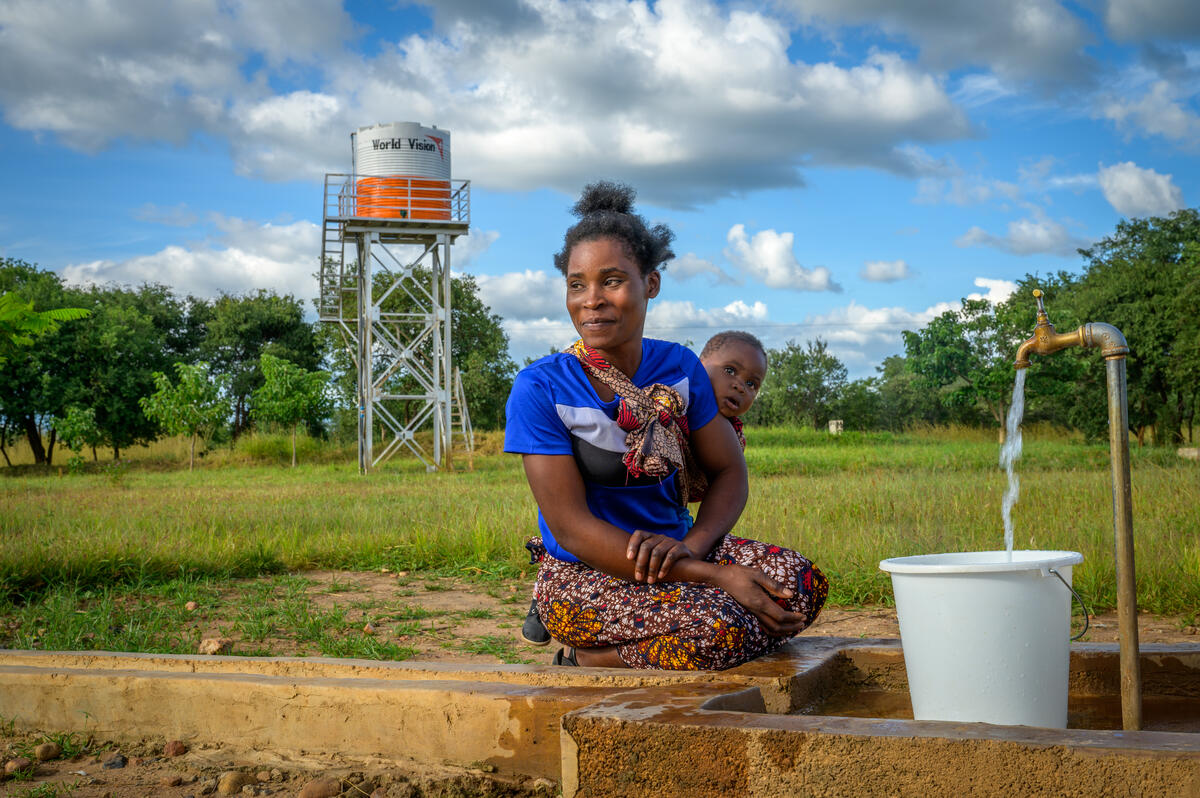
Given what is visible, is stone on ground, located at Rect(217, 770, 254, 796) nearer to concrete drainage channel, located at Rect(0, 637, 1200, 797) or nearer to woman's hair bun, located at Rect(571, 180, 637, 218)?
concrete drainage channel, located at Rect(0, 637, 1200, 797)

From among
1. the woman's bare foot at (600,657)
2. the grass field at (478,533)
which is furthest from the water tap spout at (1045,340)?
the grass field at (478,533)

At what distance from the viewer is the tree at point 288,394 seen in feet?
79.2

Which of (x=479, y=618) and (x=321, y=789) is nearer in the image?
(x=321, y=789)

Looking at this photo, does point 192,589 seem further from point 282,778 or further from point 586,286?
point 586,286

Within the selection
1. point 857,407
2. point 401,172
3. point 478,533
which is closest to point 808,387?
point 857,407

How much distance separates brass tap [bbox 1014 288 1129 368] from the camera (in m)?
2.14

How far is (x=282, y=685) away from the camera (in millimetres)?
2508

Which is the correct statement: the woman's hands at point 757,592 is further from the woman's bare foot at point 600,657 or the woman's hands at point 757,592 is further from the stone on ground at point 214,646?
the stone on ground at point 214,646

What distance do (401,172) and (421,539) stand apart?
14.3m

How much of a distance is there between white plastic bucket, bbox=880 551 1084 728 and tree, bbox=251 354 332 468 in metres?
23.3

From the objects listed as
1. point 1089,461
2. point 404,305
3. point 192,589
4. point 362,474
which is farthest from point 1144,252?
point 192,589

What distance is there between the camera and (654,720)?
1906 mm

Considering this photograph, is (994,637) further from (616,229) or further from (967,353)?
(967,353)

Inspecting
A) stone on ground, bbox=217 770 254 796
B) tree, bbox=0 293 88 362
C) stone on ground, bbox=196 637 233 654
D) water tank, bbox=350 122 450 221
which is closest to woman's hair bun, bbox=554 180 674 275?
stone on ground, bbox=217 770 254 796
